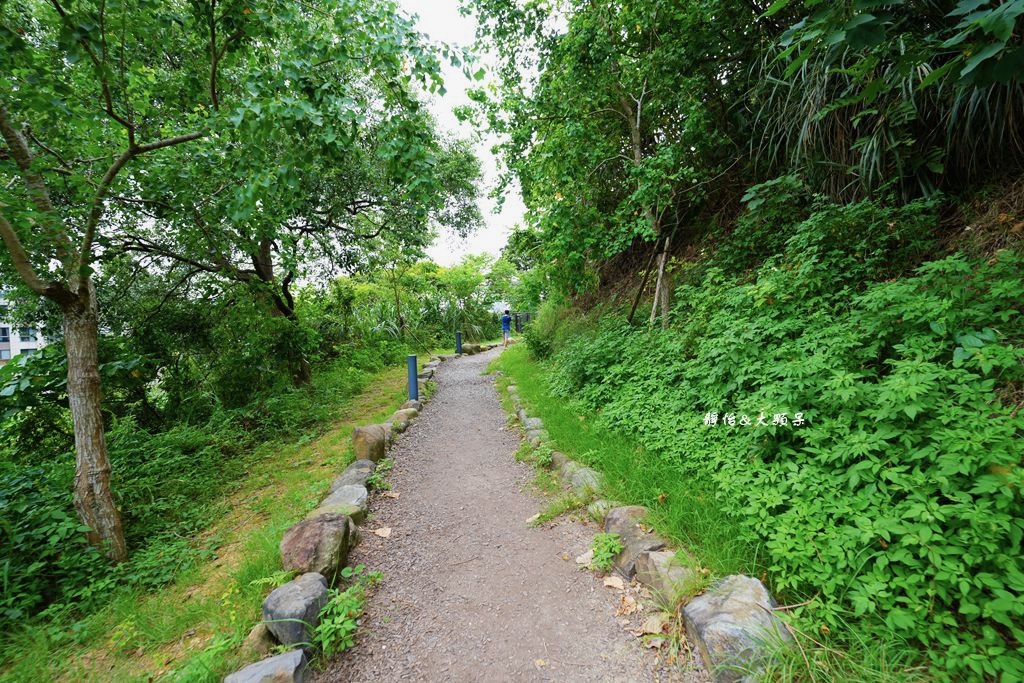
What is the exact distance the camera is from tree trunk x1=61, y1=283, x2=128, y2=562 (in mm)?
2699

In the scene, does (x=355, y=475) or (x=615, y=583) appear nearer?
(x=615, y=583)

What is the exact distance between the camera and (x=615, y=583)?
6.93ft

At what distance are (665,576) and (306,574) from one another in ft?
6.03

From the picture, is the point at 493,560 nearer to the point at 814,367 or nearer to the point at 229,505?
the point at 814,367

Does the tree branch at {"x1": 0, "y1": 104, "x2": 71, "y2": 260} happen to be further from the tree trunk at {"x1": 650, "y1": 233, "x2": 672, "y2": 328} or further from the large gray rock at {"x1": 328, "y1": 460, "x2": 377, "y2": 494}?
the tree trunk at {"x1": 650, "y1": 233, "x2": 672, "y2": 328}

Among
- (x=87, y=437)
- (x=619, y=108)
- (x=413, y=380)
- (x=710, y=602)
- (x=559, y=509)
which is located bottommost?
(x=559, y=509)

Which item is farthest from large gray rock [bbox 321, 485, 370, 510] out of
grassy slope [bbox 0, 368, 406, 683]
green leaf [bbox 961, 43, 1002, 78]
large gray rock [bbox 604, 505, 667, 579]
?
green leaf [bbox 961, 43, 1002, 78]

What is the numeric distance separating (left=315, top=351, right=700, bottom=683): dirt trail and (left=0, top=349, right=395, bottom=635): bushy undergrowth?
1.48 m

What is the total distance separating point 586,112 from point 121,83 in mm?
4297

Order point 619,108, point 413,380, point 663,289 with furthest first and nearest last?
point 413,380 → point 619,108 → point 663,289

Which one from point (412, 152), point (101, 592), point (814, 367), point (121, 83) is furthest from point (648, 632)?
point (121, 83)

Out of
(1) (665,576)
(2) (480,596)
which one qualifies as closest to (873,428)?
(1) (665,576)

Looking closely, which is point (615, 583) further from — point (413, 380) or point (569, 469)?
point (413, 380)

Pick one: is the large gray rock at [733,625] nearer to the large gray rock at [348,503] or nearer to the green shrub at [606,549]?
the green shrub at [606,549]
